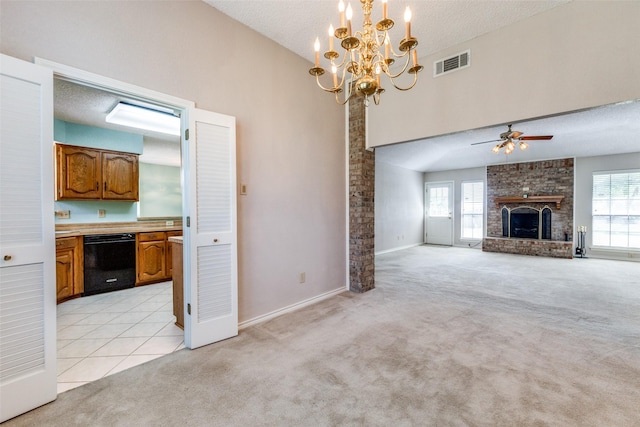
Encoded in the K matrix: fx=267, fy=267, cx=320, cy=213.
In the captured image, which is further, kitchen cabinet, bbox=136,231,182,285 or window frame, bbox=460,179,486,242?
window frame, bbox=460,179,486,242

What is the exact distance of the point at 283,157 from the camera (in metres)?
3.21

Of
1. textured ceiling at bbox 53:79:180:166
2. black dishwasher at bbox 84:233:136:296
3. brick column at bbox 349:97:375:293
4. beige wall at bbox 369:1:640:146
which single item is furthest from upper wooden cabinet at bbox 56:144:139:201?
beige wall at bbox 369:1:640:146

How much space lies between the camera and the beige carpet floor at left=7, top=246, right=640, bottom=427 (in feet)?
5.34

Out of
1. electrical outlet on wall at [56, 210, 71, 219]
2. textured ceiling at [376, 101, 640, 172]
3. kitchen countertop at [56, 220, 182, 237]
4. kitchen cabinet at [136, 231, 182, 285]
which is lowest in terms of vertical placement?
kitchen cabinet at [136, 231, 182, 285]

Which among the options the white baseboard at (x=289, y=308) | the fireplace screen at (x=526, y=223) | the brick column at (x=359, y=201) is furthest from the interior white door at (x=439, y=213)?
the white baseboard at (x=289, y=308)

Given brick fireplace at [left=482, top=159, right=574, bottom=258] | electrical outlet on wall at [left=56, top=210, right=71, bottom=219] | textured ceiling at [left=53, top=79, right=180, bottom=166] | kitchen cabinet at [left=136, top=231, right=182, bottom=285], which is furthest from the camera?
brick fireplace at [left=482, top=159, right=574, bottom=258]

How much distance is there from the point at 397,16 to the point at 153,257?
16.0 feet

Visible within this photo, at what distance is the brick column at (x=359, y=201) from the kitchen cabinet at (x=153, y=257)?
3.21 metres

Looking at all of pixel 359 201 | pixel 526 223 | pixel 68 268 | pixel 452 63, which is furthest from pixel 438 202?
pixel 68 268

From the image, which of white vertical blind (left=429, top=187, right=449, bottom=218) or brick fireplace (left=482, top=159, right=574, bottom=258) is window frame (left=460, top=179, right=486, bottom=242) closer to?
brick fireplace (left=482, top=159, right=574, bottom=258)

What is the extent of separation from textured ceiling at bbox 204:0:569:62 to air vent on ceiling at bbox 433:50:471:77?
0.58 feet

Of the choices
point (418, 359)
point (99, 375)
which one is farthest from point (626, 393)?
point (99, 375)

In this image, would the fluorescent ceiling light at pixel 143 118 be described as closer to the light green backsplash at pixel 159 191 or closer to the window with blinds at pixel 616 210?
the light green backsplash at pixel 159 191

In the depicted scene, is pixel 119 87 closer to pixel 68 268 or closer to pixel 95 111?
pixel 95 111
